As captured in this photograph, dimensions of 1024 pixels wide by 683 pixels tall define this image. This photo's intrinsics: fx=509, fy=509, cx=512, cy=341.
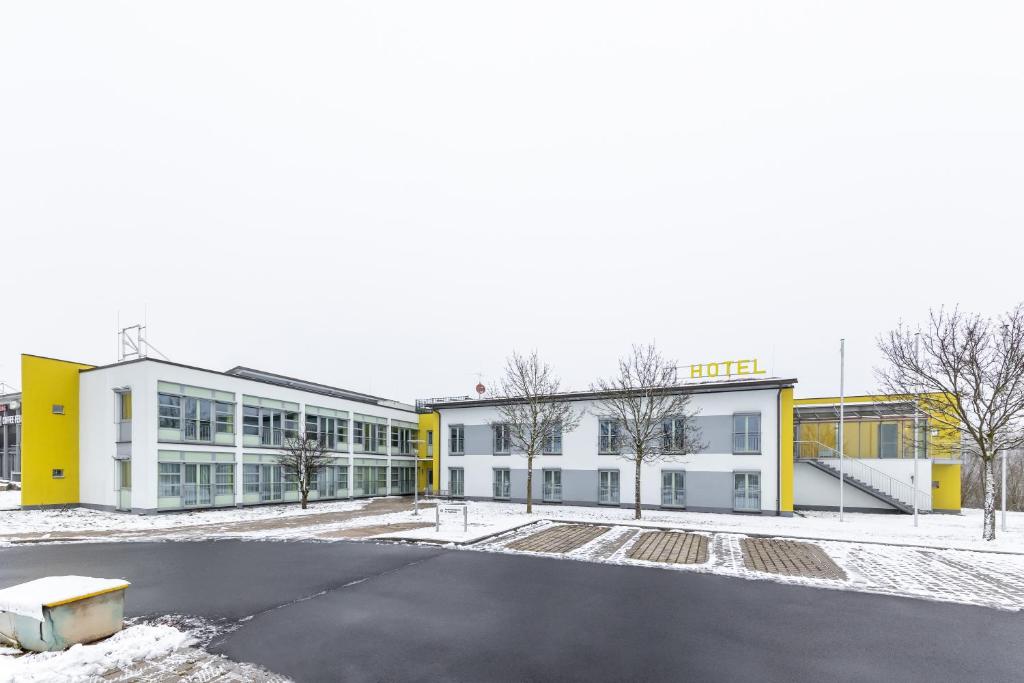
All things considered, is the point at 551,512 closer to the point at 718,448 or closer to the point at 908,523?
the point at 718,448

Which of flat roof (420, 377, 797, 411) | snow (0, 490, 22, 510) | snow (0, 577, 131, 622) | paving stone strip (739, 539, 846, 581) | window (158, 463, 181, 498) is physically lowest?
snow (0, 490, 22, 510)

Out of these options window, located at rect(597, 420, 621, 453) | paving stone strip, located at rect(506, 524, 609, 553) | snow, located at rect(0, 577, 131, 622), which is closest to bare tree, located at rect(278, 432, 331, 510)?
paving stone strip, located at rect(506, 524, 609, 553)

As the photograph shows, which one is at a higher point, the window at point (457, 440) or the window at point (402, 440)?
the window at point (457, 440)

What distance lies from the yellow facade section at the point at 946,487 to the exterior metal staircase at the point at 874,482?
159 cm

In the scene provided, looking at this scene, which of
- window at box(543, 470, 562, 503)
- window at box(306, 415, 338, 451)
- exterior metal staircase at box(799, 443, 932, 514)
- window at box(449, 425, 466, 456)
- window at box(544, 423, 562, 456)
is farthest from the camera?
window at box(449, 425, 466, 456)

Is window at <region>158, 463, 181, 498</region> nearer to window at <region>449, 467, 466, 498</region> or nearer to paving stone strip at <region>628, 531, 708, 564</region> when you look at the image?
window at <region>449, 467, 466, 498</region>

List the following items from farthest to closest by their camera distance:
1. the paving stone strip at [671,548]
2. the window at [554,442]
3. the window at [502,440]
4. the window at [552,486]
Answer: the window at [502,440] → the window at [554,442] → the window at [552,486] → the paving stone strip at [671,548]

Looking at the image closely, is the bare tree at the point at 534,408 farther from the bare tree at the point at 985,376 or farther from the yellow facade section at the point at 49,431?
the yellow facade section at the point at 49,431

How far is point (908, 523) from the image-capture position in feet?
82.0

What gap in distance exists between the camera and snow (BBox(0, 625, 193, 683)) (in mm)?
6887

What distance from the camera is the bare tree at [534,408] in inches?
1257

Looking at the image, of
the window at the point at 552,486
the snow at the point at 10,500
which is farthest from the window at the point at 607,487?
the snow at the point at 10,500

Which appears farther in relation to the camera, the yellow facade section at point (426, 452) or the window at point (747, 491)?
the yellow facade section at point (426, 452)

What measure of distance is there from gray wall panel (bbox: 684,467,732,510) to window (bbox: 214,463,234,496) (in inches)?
1099
